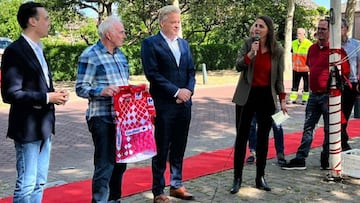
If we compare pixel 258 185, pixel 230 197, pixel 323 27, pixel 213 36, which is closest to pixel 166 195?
pixel 230 197

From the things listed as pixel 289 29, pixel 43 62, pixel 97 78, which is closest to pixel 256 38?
pixel 97 78

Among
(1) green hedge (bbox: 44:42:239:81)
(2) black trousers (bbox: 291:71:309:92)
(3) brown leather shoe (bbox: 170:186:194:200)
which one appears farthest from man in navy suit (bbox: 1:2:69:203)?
(1) green hedge (bbox: 44:42:239:81)

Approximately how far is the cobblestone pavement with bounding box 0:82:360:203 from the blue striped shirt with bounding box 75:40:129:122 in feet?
4.36

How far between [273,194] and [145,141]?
175 centimetres

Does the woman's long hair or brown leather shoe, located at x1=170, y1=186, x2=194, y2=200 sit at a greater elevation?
the woman's long hair

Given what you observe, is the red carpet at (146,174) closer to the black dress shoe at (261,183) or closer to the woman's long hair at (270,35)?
the black dress shoe at (261,183)

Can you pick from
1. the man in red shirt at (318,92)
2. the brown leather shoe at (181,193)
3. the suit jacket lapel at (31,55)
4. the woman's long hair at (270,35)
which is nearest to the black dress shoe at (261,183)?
the brown leather shoe at (181,193)

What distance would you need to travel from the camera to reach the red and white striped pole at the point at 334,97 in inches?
215

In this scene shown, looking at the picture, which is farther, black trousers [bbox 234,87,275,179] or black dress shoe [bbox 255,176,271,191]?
black dress shoe [bbox 255,176,271,191]

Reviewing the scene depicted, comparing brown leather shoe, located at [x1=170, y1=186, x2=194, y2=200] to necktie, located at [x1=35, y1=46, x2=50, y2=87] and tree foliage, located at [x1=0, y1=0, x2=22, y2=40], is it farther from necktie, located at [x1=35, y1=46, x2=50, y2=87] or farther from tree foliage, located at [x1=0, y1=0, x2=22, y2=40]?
tree foliage, located at [x1=0, y1=0, x2=22, y2=40]

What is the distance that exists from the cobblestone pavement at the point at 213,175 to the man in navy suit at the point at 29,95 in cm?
153

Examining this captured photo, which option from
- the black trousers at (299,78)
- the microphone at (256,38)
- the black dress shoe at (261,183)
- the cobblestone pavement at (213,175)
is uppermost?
the microphone at (256,38)

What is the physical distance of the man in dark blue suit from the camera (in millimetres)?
4688

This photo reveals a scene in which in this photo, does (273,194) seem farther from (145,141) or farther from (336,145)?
(145,141)
